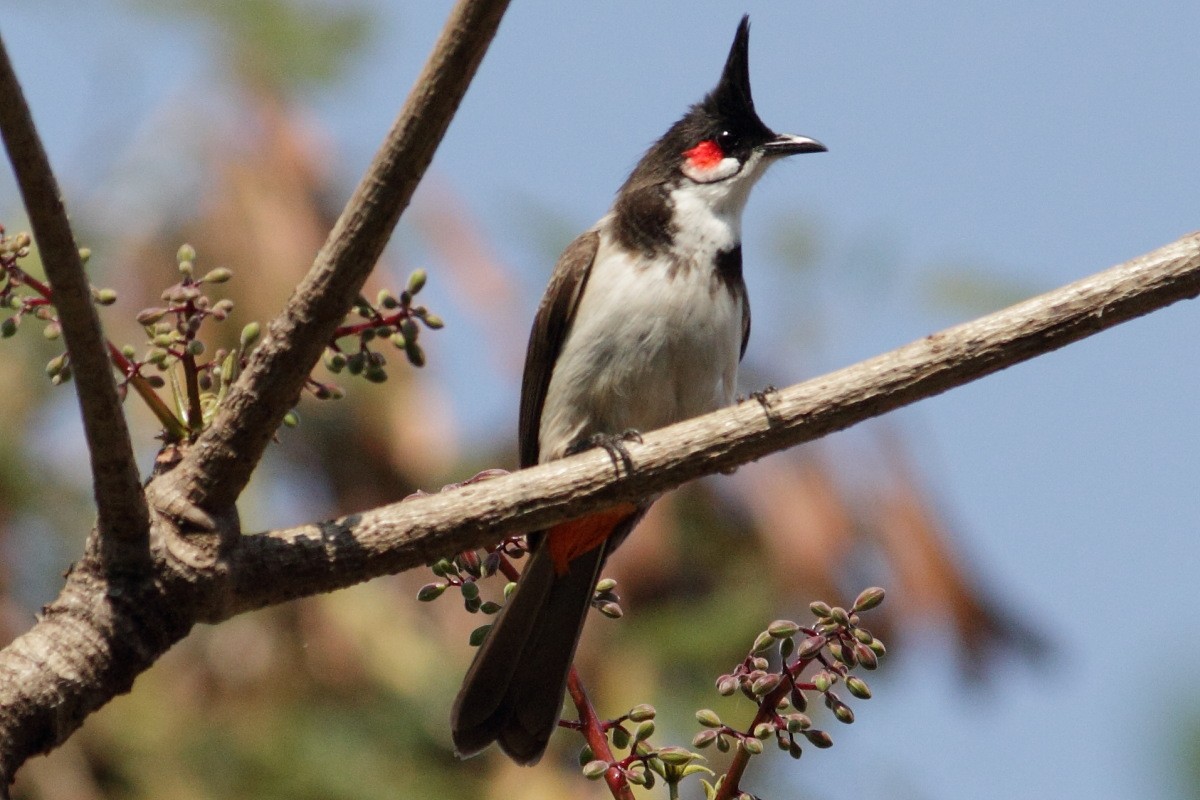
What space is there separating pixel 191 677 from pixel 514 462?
3.94ft

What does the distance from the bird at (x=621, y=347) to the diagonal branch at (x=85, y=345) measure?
1161mm

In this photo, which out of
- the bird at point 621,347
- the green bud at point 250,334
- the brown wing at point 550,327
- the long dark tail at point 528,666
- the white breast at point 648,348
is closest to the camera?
the green bud at point 250,334

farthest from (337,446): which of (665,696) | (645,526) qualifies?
(665,696)

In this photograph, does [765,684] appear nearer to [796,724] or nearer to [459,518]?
[796,724]

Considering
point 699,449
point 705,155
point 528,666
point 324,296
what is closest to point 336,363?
point 324,296

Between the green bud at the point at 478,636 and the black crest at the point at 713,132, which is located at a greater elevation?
the black crest at the point at 713,132

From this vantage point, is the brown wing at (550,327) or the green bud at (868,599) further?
the brown wing at (550,327)

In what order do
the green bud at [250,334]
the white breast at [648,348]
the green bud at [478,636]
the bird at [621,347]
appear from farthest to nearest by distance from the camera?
1. the white breast at [648,348]
2. the bird at [621,347]
3. the green bud at [250,334]
4. the green bud at [478,636]

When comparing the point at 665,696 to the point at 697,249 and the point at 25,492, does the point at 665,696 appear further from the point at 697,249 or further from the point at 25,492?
the point at 25,492

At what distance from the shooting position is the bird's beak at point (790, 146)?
373 cm

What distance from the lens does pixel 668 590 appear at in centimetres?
480

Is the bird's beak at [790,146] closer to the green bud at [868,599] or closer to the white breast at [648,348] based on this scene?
the white breast at [648,348]

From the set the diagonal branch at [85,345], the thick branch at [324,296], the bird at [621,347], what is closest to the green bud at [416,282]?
the thick branch at [324,296]

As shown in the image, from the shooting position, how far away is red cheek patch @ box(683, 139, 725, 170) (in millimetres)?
3652
